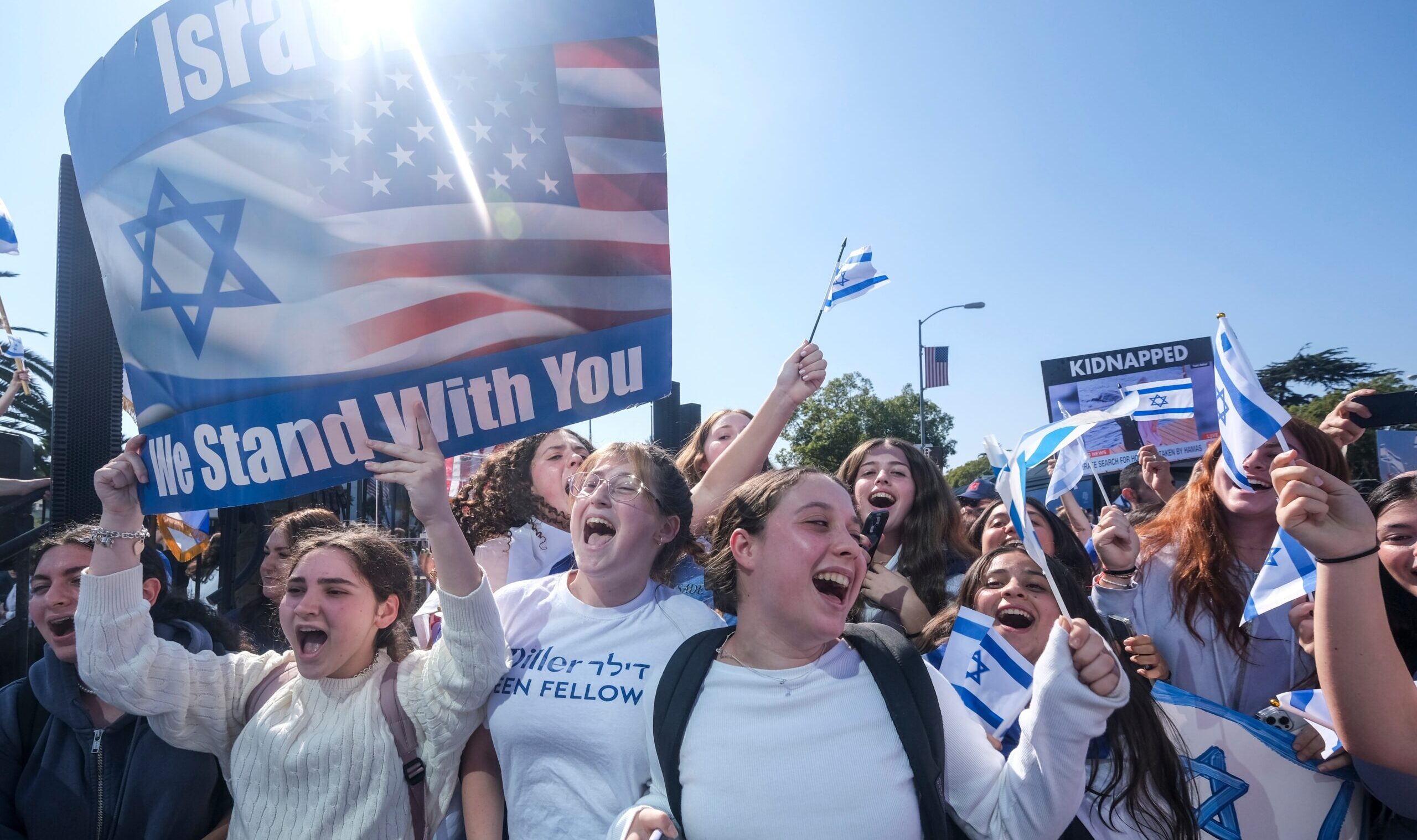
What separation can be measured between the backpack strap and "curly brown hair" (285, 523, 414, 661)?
849mm

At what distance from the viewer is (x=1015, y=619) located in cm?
245

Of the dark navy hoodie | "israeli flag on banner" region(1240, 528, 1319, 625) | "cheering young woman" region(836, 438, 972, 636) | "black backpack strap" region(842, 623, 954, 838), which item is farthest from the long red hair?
the dark navy hoodie

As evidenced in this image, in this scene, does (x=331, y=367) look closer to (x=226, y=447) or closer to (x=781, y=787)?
(x=226, y=447)

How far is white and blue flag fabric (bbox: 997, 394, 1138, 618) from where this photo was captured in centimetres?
189

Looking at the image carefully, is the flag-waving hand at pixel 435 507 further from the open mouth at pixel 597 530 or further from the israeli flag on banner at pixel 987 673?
the israeli flag on banner at pixel 987 673

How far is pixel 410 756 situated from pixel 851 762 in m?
1.17

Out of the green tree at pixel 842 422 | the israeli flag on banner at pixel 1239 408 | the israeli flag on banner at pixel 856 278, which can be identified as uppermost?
the israeli flag on banner at pixel 856 278

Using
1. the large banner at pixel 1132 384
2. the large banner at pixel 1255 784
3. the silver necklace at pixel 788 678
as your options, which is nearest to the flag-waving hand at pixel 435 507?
the silver necklace at pixel 788 678

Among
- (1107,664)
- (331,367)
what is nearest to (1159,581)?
(1107,664)

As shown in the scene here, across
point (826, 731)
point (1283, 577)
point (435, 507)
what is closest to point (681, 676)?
point (826, 731)

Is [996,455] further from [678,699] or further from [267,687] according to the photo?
[267,687]

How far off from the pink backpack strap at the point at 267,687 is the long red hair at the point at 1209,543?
2867 millimetres

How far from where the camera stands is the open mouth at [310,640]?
2295 millimetres

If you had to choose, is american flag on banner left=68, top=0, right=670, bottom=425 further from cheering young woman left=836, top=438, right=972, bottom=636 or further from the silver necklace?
cheering young woman left=836, top=438, right=972, bottom=636
